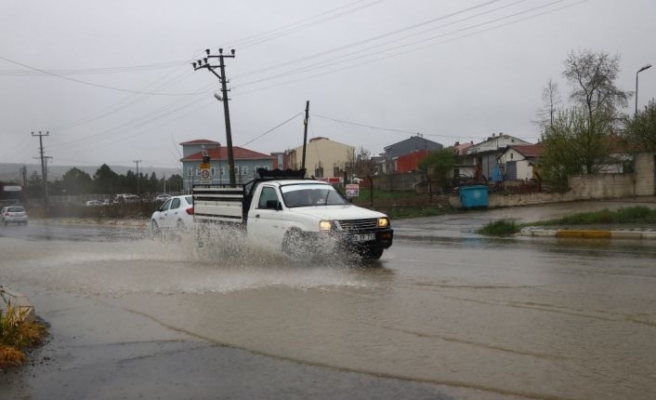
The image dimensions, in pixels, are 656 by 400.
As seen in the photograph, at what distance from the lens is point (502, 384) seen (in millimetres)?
4426

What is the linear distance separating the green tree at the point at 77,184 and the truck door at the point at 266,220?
82.2 meters

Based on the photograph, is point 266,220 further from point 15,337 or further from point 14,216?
point 14,216

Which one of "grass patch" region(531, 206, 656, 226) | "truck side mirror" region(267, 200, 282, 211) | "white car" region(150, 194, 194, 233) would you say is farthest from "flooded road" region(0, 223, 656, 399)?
"grass patch" region(531, 206, 656, 226)

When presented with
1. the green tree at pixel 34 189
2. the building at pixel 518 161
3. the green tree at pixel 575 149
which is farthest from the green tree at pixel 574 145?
the green tree at pixel 34 189

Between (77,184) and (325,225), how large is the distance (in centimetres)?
8739

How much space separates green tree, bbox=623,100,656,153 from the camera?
96.4 ft

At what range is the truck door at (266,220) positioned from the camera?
36.9 feet

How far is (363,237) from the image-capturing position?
10586 millimetres

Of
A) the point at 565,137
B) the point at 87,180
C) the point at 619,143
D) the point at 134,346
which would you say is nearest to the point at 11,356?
the point at 134,346

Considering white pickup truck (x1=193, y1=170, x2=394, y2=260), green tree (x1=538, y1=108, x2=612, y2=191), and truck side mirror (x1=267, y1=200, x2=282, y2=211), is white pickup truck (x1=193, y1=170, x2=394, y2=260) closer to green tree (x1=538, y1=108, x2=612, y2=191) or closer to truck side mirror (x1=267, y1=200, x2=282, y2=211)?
truck side mirror (x1=267, y1=200, x2=282, y2=211)

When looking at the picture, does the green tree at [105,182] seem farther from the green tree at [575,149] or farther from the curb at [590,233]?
the curb at [590,233]

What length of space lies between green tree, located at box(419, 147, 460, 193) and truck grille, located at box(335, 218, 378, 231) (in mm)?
23676

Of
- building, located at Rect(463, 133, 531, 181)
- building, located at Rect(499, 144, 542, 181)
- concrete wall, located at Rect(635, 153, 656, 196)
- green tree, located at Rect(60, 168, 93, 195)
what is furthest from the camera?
green tree, located at Rect(60, 168, 93, 195)

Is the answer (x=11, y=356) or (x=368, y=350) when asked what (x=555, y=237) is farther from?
(x=11, y=356)
